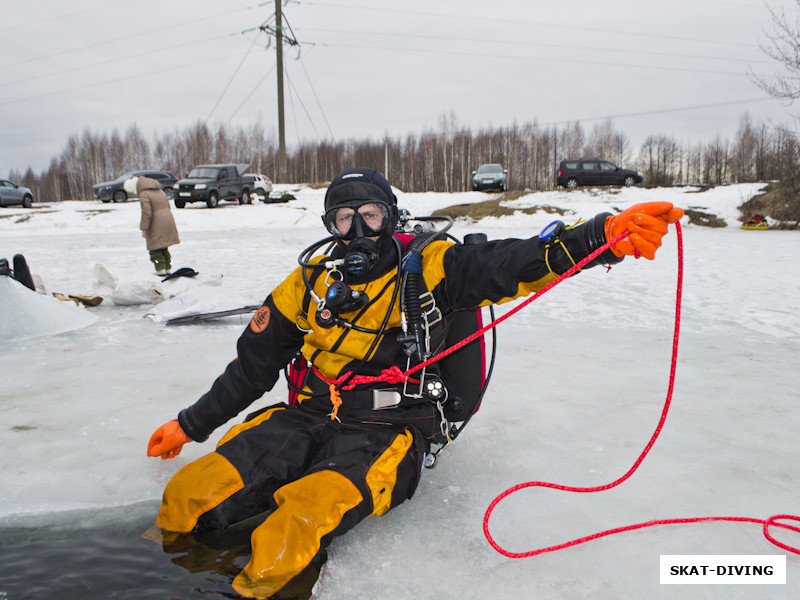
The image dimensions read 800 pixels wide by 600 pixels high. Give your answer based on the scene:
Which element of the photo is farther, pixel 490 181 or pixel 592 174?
pixel 490 181

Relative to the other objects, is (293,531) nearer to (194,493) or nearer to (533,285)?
(194,493)

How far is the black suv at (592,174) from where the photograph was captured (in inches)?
838

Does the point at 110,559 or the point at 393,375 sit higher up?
the point at 393,375

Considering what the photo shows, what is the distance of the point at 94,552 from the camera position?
188 centimetres

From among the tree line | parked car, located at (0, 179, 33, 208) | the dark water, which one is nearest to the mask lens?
the dark water

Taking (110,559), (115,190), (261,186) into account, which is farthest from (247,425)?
(261,186)

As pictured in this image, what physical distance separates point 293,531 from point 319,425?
547 millimetres

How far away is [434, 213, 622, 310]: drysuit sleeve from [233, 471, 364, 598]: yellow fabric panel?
0.78m

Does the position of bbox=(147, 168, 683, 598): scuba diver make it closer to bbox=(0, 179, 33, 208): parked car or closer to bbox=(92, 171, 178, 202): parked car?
bbox=(92, 171, 178, 202): parked car

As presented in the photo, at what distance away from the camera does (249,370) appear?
2.43 meters

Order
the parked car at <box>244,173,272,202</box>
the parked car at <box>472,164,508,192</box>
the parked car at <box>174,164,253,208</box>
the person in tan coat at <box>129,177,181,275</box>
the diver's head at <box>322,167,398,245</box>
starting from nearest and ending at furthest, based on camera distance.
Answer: the diver's head at <box>322,167,398,245</box>
the person in tan coat at <box>129,177,181,275</box>
the parked car at <box>174,164,253,208</box>
the parked car at <box>472,164,508,192</box>
the parked car at <box>244,173,272,202</box>

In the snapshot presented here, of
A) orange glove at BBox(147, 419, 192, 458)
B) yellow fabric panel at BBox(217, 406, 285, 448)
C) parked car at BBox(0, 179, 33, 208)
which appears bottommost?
orange glove at BBox(147, 419, 192, 458)

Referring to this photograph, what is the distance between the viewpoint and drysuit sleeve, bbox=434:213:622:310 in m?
1.93

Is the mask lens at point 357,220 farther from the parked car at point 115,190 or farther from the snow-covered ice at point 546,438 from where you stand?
the parked car at point 115,190
